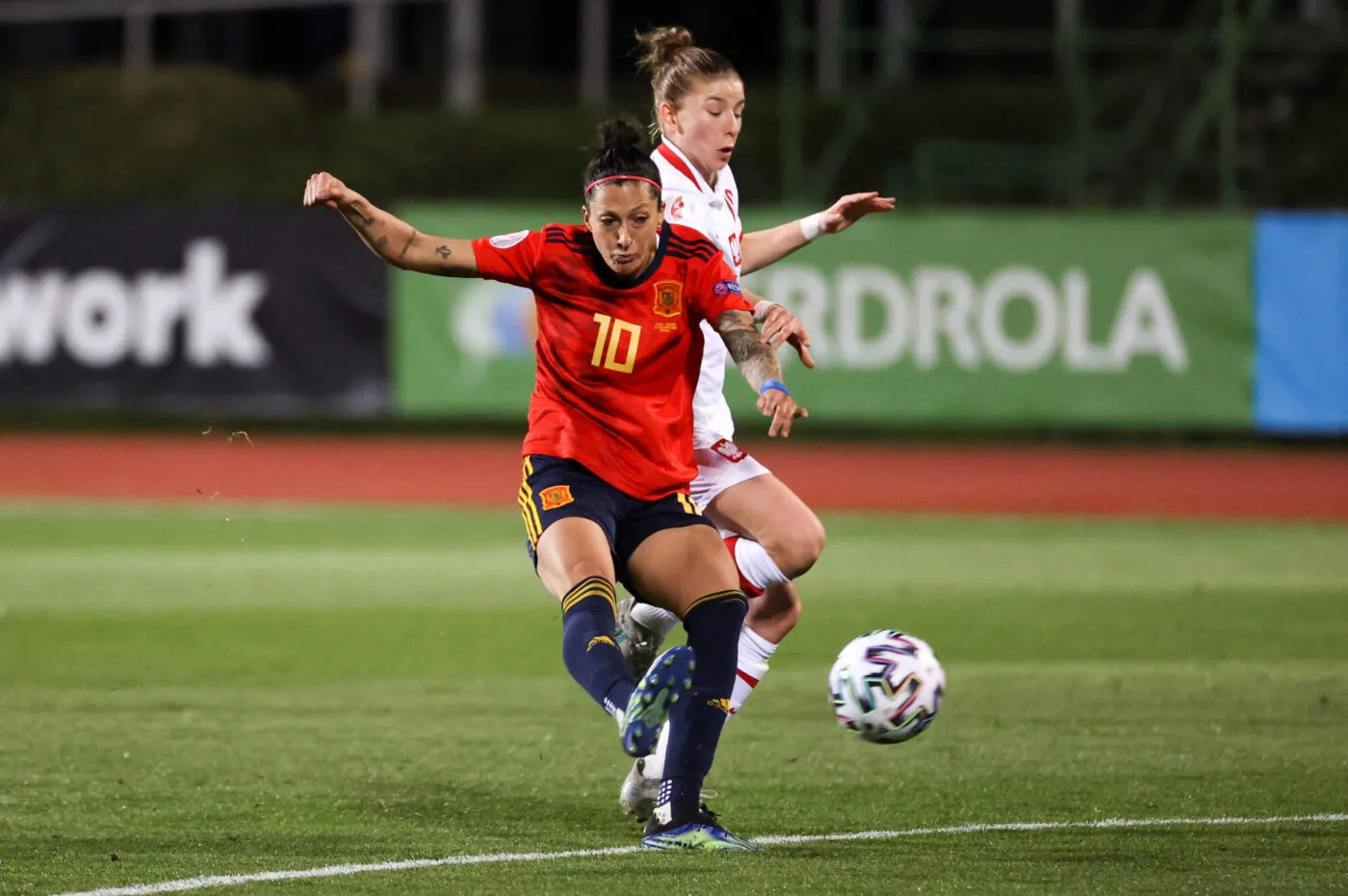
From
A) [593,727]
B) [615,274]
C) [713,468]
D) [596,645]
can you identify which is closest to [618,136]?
[615,274]

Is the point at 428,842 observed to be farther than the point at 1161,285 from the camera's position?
No

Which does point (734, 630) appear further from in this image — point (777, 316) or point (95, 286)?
point (95, 286)

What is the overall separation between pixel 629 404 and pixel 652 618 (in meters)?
1.12

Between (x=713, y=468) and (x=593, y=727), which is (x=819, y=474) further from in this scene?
(x=713, y=468)

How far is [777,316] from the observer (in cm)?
597

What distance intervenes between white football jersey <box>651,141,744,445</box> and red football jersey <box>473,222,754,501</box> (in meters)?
0.69

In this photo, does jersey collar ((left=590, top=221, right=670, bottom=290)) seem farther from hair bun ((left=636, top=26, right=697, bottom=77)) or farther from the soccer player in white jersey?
hair bun ((left=636, top=26, right=697, bottom=77))

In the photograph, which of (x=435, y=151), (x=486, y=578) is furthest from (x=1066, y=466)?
(x=435, y=151)

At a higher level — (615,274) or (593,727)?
(615,274)

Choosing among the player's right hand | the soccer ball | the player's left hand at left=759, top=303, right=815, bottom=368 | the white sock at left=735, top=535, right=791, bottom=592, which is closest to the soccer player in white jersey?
the white sock at left=735, top=535, right=791, bottom=592

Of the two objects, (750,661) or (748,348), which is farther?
(750,661)

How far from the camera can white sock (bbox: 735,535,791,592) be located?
6.77 m

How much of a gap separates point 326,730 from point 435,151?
69.1 ft

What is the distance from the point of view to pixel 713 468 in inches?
272
